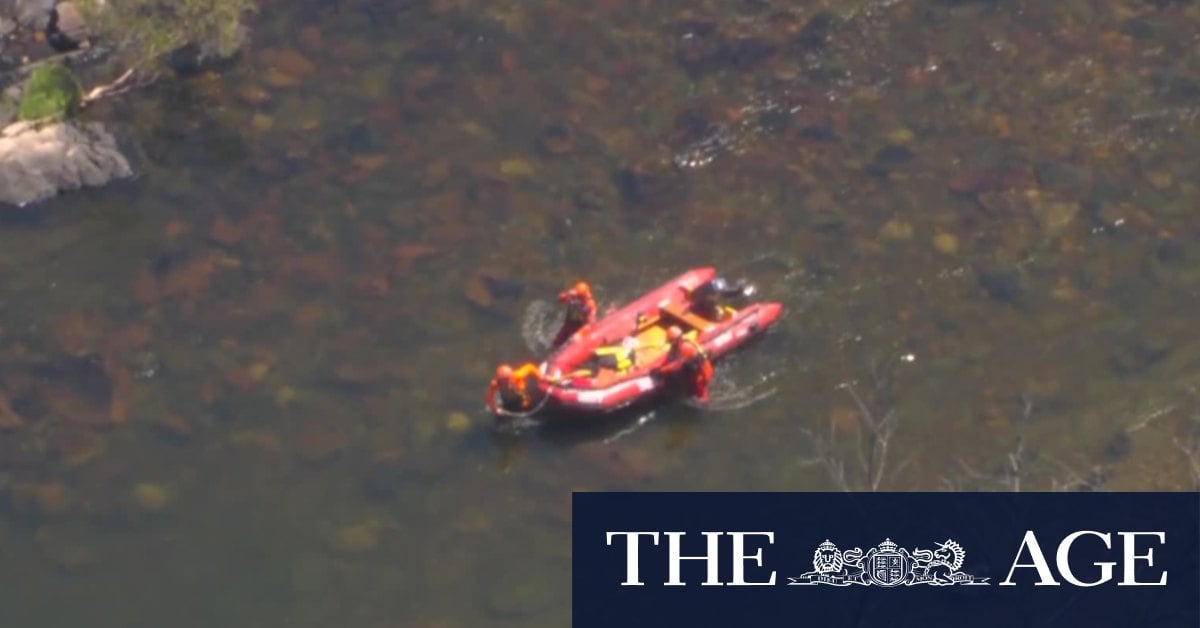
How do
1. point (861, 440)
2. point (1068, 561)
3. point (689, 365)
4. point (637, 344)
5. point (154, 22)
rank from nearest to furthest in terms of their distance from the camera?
1. point (1068, 561)
2. point (861, 440)
3. point (689, 365)
4. point (637, 344)
5. point (154, 22)

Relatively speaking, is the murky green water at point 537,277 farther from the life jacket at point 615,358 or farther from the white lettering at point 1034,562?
the white lettering at point 1034,562

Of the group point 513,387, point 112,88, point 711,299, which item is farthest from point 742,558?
point 112,88

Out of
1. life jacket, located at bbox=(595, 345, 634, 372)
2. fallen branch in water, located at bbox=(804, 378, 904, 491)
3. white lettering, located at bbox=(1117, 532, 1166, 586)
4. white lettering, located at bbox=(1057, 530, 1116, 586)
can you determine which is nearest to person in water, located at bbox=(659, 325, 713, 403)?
life jacket, located at bbox=(595, 345, 634, 372)

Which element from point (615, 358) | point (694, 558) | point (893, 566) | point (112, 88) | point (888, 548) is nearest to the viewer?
point (893, 566)

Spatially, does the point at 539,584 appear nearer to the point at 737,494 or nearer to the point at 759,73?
the point at 737,494

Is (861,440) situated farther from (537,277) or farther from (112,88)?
(112,88)

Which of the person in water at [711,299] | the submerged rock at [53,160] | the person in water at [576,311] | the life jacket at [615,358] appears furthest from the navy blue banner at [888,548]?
the submerged rock at [53,160]

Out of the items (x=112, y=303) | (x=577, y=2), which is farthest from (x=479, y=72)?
(x=112, y=303)

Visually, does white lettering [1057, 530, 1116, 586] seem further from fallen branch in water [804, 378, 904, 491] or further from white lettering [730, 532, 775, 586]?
white lettering [730, 532, 775, 586]
